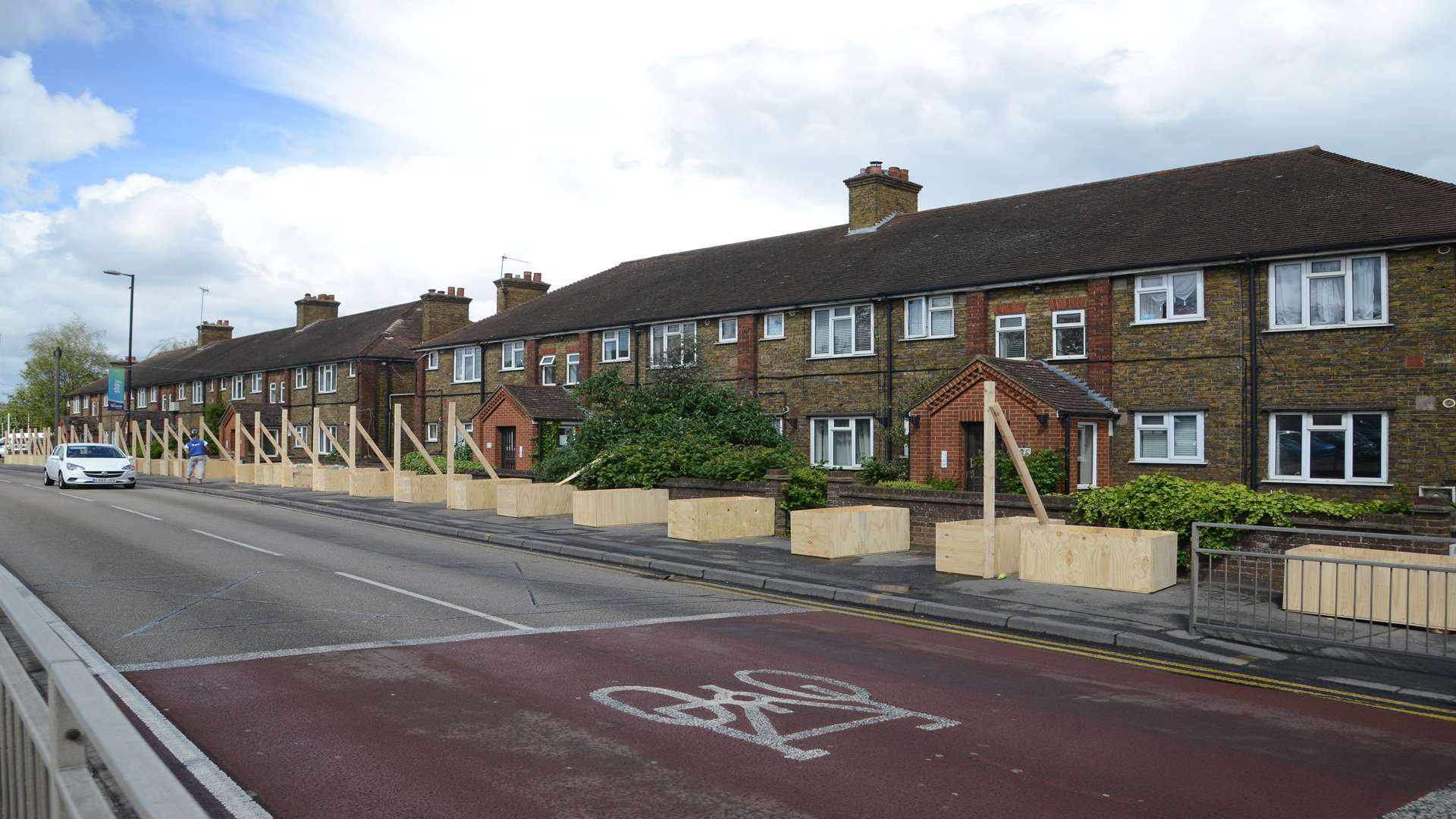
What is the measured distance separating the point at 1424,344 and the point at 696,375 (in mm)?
15601

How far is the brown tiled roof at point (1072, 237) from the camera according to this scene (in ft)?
68.2

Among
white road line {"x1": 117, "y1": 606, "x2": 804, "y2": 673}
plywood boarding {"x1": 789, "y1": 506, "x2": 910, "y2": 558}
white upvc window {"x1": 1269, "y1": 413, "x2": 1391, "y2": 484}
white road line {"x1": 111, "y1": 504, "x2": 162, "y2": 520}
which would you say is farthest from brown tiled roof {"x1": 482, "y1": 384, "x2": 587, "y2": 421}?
white road line {"x1": 117, "y1": 606, "x2": 804, "y2": 673}

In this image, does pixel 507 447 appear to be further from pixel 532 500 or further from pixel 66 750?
pixel 66 750

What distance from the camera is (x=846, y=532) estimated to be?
15867 millimetres

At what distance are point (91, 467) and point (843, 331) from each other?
83.6 feet

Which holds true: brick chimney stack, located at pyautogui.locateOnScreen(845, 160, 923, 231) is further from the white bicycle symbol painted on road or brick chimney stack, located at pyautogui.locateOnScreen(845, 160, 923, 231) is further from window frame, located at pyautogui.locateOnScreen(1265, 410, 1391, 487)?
the white bicycle symbol painted on road

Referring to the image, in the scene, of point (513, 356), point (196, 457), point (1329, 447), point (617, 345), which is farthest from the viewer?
point (513, 356)

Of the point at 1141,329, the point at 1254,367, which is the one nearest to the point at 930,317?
the point at 1141,329

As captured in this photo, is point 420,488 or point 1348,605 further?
point 420,488

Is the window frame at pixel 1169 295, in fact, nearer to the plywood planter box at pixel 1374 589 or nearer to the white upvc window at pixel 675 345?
the white upvc window at pixel 675 345

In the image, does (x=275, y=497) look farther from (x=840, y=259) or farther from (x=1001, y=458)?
(x=1001, y=458)

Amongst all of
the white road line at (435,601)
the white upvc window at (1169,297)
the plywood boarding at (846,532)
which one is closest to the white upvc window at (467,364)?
the white upvc window at (1169,297)

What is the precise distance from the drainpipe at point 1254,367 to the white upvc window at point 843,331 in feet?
30.2

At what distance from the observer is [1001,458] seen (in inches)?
853
